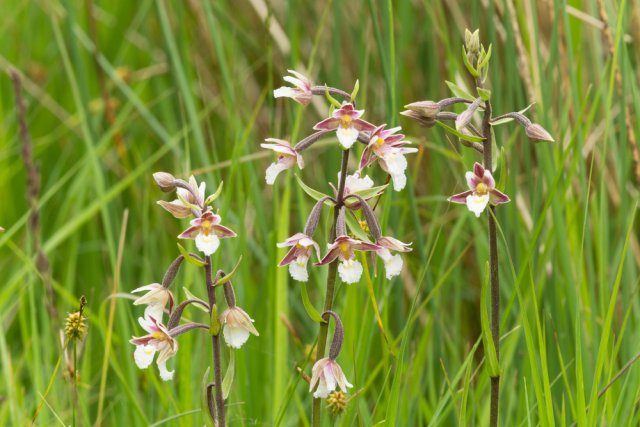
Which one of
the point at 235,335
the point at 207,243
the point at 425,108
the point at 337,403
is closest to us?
the point at 207,243

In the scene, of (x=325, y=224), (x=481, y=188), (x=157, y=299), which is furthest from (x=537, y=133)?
(x=157, y=299)

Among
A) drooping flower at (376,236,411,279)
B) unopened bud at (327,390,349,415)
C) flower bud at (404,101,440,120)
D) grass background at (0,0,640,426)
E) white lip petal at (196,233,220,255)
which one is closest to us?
white lip petal at (196,233,220,255)

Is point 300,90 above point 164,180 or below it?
above

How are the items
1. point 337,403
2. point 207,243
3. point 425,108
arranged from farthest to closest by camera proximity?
point 337,403, point 425,108, point 207,243

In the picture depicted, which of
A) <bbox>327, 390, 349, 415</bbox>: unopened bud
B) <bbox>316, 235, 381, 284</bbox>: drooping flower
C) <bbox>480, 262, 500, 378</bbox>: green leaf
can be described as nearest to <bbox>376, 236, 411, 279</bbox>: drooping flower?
<bbox>316, 235, 381, 284</bbox>: drooping flower

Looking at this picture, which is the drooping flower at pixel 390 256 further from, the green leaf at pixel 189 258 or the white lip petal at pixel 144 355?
the white lip petal at pixel 144 355

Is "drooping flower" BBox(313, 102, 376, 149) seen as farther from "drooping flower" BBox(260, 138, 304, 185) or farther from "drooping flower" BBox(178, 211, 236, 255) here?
"drooping flower" BBox(178, 211, 236, 255)

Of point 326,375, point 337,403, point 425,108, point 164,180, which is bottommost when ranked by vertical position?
point 337,403

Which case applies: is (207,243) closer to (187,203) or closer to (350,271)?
(187,203)
